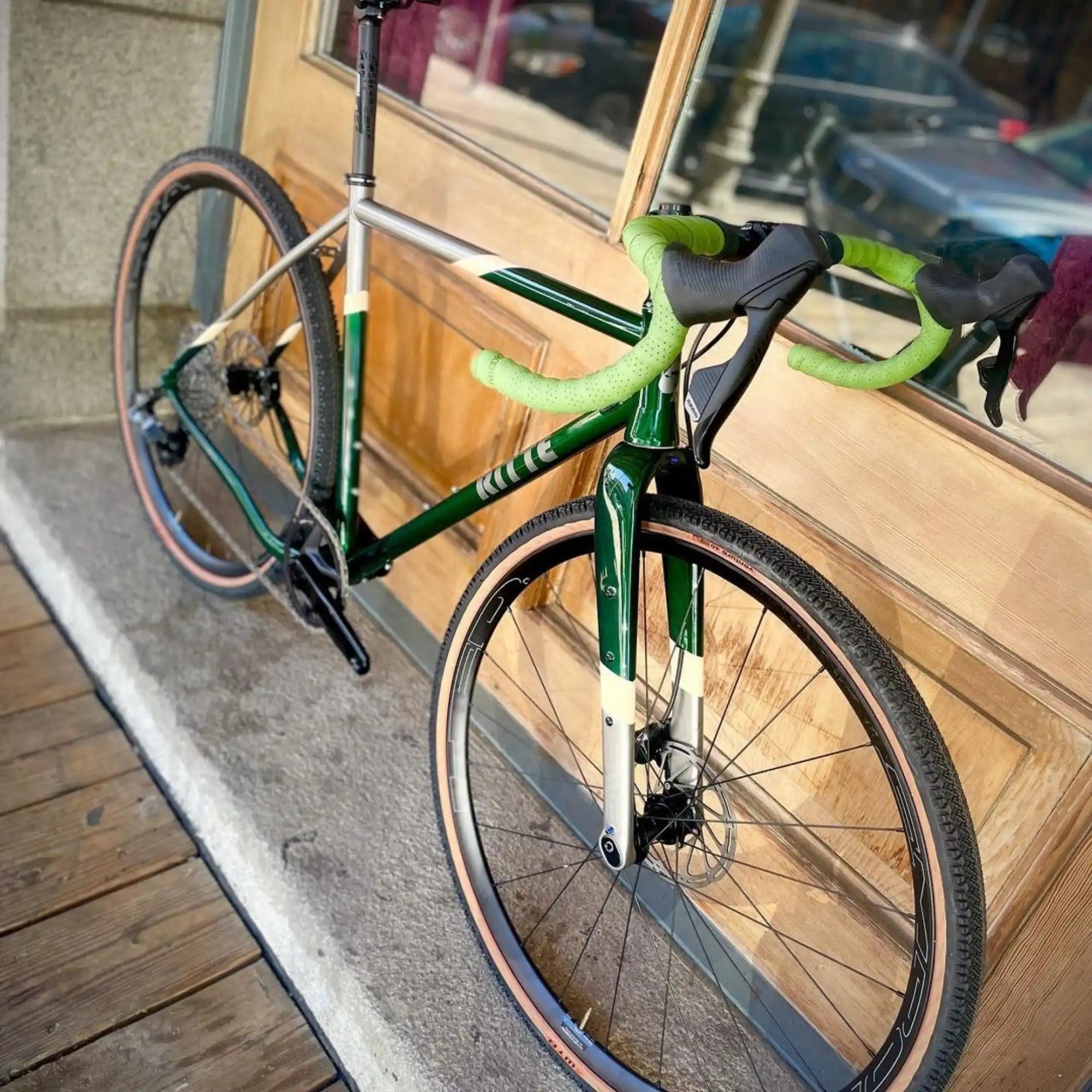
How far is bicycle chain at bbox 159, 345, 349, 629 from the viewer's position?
151cm

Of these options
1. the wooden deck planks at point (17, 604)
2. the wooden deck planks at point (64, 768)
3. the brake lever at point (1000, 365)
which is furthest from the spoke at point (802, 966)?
the wooden deck planks at point (17, 604)

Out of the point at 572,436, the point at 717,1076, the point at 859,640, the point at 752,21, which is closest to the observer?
the point at 859,640

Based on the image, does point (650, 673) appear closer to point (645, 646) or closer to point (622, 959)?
point (645, 646)

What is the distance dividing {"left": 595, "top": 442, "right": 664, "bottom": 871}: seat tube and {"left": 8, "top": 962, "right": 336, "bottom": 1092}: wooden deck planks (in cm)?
56

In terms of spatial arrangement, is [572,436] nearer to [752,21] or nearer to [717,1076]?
[717,1076]

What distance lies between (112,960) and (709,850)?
84 centimetres

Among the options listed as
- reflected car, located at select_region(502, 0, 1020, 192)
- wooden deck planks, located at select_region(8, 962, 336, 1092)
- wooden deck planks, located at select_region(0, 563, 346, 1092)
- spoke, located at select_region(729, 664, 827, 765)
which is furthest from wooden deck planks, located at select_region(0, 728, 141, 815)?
reflected car, located at select_region(502, 0, 1020, 192)

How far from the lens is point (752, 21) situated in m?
3.92

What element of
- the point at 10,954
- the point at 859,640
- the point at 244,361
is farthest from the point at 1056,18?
the point at 10,954

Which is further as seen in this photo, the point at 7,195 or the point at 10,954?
the point at 7,195

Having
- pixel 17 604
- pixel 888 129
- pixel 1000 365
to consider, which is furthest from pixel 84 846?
pixel 888 129

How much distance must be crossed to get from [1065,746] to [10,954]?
4.47 ft

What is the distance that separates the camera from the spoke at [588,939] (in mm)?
1367

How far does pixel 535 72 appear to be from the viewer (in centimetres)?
380
